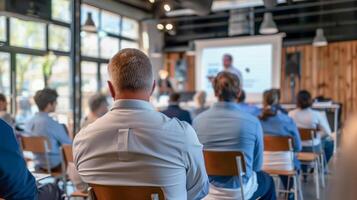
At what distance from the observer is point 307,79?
1049 cm

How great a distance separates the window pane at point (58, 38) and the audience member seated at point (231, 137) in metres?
6.54

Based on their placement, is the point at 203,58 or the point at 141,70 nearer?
the point at 141,70

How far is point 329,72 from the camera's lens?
403 inches

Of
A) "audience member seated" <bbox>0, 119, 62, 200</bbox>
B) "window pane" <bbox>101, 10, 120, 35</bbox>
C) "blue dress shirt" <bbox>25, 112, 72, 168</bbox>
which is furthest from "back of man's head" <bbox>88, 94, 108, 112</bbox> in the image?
"window pane" <bbox>101, 10, 120, 35</bbox>

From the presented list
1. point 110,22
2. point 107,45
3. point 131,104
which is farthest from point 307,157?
point 110,22

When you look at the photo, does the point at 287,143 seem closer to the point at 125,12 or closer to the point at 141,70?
the point at 141,70

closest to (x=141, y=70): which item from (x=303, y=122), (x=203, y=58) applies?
(x=303, y=122)

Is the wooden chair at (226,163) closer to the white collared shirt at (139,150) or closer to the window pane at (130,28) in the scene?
the white collared shirt at (139,150)

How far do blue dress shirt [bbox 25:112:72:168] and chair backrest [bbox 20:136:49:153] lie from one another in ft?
0.50

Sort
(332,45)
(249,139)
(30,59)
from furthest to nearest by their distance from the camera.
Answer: (332,45)
(30,59)
(249,139)

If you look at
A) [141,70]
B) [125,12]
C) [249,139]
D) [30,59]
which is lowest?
[249,139]

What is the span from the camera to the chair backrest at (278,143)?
322 cm

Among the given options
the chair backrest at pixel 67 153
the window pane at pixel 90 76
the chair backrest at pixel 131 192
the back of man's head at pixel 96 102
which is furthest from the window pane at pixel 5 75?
the chair backrest at pixel 131 192

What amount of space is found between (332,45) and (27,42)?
7411 millimetres
